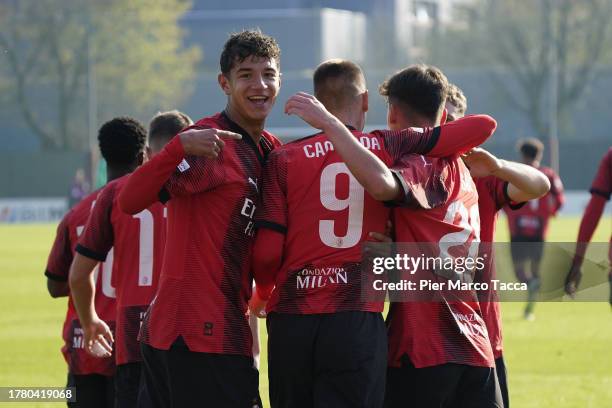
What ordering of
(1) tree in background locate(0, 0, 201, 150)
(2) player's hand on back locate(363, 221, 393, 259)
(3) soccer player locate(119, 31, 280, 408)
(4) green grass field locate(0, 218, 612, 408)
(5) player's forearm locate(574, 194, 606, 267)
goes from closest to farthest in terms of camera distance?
(2) player's hand on back locate(363, 221, 393, 259) → (3) soccer player locate(119, 31, 280, 408) → (5) player's forearm locate(574, 194, 606, 267) → (4) green grass field locate(0, 218, 612, 408) → (1) tree in background locate(0, 0, 201, 150)

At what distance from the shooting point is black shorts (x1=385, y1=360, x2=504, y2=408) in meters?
4.78

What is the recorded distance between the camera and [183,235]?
16.0 feet

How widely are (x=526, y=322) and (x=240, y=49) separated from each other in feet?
35.9

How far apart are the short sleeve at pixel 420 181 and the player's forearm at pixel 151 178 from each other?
869 mm

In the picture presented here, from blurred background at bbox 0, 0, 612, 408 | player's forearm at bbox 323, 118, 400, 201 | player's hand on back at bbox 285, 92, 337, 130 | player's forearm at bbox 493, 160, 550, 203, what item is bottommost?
blurred background at bbox 0, 0, 612, 408

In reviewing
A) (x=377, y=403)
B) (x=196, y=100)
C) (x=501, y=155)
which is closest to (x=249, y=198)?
(x=377, y=403)

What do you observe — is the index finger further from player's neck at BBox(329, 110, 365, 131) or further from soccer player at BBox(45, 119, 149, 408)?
soccer player at BBox(45, 119, 149, 408)

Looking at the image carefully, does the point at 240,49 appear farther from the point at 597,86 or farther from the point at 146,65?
the point at 597,86

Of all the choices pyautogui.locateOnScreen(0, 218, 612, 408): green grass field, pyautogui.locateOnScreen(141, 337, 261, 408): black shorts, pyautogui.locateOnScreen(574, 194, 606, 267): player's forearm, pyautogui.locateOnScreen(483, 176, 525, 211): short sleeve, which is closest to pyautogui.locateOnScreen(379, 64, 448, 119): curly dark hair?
pyautogui.locateOnScreen(483, 176, 525, 211): short sleeve

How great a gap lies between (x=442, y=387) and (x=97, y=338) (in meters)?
1.91

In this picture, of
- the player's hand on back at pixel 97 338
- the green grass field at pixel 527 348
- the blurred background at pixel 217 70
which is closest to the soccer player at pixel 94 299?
the player's hand on back at pixel 97 338

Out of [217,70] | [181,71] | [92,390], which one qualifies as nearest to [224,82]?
[92,390]

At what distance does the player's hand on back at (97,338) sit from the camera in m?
5.84

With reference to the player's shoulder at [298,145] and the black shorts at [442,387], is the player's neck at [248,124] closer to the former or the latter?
the player's shoulder at [298,145]
